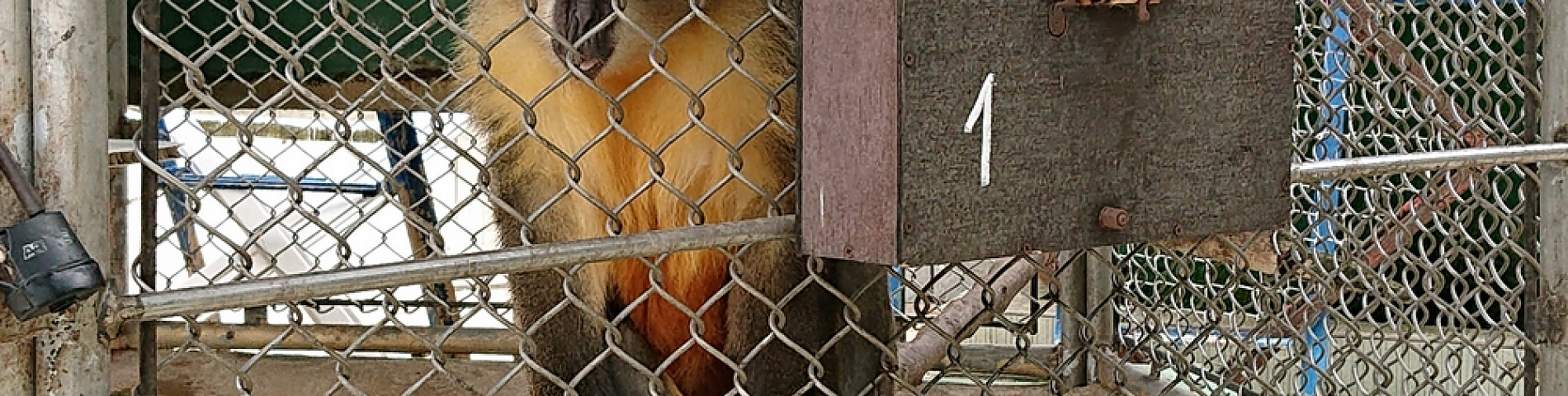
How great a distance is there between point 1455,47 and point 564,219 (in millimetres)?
2116

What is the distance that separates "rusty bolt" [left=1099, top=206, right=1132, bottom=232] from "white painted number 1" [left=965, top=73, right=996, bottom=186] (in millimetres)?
222

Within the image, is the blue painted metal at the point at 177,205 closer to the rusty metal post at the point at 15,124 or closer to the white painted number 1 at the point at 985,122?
the rusty metal post at the point at 15,124

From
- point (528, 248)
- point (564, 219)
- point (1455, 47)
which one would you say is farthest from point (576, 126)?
point (1455, 47)

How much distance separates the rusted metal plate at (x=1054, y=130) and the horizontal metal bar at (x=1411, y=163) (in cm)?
43

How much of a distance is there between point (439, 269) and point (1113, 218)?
3.26ft

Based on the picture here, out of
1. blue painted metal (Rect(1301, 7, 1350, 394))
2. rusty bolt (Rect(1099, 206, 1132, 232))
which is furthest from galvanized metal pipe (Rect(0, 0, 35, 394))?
blue painted metal (Rect(1301, 7, 1350, 394))

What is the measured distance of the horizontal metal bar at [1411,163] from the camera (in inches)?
108

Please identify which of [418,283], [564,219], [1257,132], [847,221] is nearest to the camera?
[418,283]

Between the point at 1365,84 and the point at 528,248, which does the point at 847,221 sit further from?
the point at 1365,84

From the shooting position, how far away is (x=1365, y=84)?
124 inches

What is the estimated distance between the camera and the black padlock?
1541mm

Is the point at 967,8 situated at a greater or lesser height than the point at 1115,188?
greater

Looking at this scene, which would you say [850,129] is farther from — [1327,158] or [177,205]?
[177,205]

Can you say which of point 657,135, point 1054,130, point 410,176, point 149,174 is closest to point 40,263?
point 149,174
